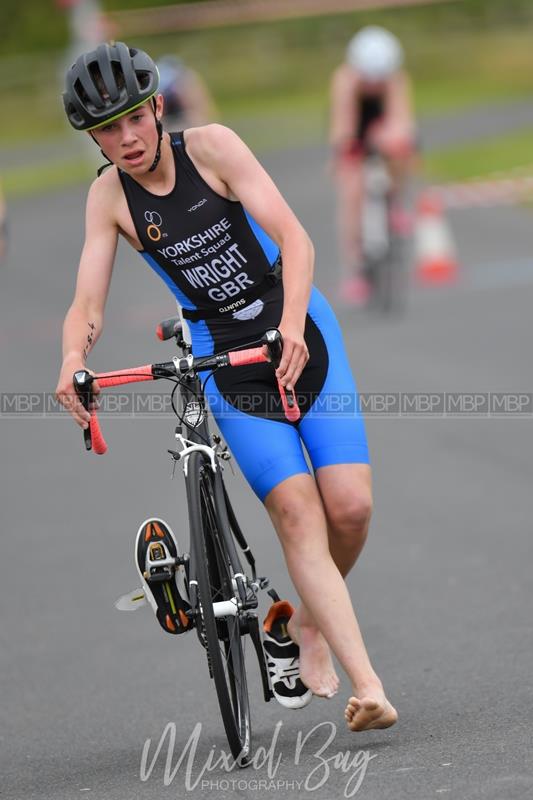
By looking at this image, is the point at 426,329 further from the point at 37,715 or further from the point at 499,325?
the point at 37,715

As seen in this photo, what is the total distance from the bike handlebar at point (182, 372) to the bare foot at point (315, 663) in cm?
85

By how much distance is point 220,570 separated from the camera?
5.30 m

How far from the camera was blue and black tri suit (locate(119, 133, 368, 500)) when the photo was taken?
534 centimetres

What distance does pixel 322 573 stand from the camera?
17.3 ft

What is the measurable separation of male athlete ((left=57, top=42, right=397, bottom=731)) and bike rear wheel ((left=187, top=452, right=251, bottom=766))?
0.59ft

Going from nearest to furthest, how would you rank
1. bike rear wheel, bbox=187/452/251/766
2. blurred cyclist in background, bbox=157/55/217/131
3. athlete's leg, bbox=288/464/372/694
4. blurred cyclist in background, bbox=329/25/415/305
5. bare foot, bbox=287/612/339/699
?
bike rear wheel, bbox=187/452/251/766
athlete's leg, bbox=288/464/372/694
bare foot, bbox=287/612/339/699
blurred cyclist in background, bbox=329/25/415/305
blurred cyclist in background, bbox=157/55/217/131

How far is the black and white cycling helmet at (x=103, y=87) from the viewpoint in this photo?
5.10 metres

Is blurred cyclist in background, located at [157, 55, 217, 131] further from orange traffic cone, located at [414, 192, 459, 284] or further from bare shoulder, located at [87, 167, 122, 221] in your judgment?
bare shoulder, located at [87, 167, 122, 221]

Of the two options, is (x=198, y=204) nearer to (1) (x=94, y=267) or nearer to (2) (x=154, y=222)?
(2) (x=154, y=222)

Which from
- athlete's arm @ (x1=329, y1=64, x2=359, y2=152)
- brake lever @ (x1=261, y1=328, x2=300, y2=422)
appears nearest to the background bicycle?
athlete's arm @ (x1=329, y1=64, x2=359, y2=152)

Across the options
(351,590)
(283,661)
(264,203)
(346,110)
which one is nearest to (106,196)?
(264,203)

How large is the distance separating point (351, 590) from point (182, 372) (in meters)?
2.57

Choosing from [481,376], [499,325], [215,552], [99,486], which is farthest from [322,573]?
[499,325]

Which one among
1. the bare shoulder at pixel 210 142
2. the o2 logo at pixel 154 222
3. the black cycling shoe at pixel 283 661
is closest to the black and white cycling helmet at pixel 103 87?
the bare shoulder at pixel 210 142
